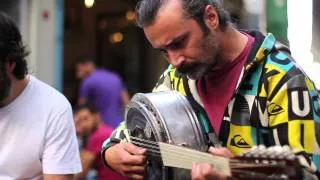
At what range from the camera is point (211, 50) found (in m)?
2.50

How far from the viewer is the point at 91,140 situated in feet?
17.4

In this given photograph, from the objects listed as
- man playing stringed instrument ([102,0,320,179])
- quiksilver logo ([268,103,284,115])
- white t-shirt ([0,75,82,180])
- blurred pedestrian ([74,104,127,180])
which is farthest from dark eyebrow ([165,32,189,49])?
blurred pedestrian ([74,104,127,180])

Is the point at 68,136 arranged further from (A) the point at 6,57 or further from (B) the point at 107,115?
(B) the point at 107,115

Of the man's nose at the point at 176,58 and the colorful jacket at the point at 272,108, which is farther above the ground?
the man's nose at the point at 176,58

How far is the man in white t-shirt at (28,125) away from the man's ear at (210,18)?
0.83m

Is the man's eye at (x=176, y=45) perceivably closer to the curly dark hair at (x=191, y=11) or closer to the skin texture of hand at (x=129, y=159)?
the curly dark hair at (x=191, y=11)

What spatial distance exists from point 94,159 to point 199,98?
8.49 feet

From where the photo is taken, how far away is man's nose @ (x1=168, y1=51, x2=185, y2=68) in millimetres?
2494

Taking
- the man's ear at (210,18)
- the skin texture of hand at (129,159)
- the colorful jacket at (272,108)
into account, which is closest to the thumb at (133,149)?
the skin texture of hand at (129,159)

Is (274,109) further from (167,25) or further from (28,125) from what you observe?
(28,125)

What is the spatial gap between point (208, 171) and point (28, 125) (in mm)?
1045

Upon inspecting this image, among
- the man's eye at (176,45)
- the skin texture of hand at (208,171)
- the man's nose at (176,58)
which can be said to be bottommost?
the skin texture of hand at (208,171)

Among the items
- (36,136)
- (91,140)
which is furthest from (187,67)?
(91,140)

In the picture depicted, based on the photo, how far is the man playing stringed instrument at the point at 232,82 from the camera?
2.33 metres
